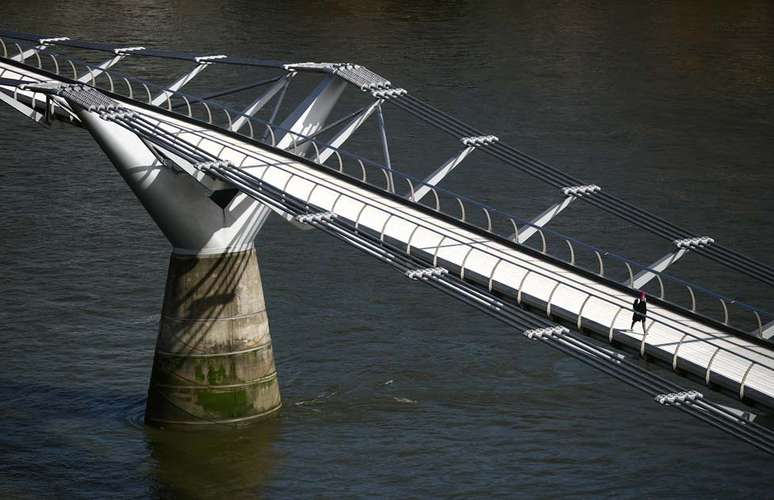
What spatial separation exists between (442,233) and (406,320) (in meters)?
10.3

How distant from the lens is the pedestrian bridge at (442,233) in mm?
20859

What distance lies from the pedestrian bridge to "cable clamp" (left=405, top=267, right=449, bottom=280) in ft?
0.07

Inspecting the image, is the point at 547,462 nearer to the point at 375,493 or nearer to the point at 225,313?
the point at 375,493

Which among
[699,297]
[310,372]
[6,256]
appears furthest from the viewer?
[6,256]

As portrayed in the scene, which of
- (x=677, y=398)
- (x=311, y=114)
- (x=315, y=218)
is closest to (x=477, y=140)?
(x=311, y=114)

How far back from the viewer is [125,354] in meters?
31.4

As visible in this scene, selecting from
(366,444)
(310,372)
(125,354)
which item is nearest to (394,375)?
(310,372)

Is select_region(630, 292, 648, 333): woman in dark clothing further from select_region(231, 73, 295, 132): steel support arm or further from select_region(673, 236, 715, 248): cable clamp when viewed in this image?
select_region(231, 73, 295, 132): steel support arm

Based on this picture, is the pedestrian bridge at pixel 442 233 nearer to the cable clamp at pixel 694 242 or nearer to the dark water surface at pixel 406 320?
the cable clamp at pixel 694 242

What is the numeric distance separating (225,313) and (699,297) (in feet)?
42.1

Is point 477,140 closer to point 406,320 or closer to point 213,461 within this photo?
point 213,461

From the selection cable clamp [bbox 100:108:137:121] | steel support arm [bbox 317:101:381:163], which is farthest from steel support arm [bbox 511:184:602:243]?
cable clamp [bbox 100:108:137:121]

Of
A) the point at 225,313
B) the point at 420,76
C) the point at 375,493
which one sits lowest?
the point at 375,493

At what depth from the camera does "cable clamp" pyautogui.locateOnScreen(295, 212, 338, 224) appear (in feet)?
77.3
